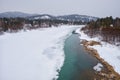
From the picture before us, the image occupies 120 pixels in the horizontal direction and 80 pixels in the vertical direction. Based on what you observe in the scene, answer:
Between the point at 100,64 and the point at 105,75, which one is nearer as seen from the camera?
the point at 105,75

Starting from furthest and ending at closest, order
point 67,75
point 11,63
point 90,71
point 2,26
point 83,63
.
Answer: point 2,26 < point 83,63 < point 11,63 < point 90,71 < point 67,75

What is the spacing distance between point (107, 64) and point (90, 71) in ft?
16.7

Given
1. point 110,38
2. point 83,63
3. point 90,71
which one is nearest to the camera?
point 90,71

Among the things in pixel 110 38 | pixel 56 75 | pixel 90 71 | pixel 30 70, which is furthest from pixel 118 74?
pixel 110 38

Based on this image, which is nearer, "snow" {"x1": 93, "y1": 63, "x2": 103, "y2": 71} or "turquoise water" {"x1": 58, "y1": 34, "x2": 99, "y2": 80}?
"turquoise water" {"x1": 58, "y1": 34, "x2": 99, "y2": 80}

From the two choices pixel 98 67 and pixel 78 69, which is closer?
pixel 78 69

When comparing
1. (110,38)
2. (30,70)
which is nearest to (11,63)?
(30,70)

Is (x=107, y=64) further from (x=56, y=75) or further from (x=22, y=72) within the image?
(x=22, y=72)

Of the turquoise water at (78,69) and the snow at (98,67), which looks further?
the snow at (98,67)

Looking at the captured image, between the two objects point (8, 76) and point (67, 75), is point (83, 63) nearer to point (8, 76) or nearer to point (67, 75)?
point (67, 75)

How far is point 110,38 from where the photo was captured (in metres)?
50.7

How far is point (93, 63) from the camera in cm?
2947

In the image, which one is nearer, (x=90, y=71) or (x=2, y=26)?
(x=90, y=71)

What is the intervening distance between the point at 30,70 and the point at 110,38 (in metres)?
32.1
